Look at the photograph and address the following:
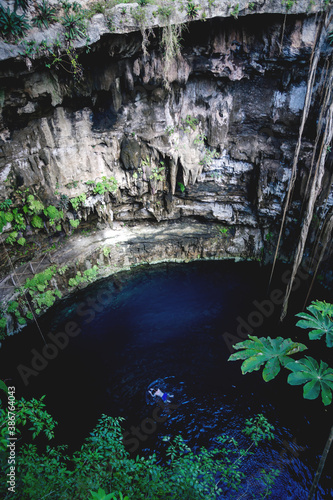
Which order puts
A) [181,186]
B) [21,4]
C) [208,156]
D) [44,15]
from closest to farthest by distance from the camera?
[21,4] < [44,15] < [208,156] < [181,186]

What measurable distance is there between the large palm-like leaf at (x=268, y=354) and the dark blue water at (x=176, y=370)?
5.58 m

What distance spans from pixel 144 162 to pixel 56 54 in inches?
207

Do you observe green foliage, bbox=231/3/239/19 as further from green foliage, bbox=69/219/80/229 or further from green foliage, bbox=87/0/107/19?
green foliage, bbox=69/219/80/229

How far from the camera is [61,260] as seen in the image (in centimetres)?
1251

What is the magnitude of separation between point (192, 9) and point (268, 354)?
37.6 ft

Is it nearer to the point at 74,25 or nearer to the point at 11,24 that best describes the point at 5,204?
the point at 11,24

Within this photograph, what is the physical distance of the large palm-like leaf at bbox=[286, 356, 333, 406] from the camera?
2.65 meters

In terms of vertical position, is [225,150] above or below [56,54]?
below

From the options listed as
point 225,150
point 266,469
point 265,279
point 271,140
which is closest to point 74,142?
point 225,150

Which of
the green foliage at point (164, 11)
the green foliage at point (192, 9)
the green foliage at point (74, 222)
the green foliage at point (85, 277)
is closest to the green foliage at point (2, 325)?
the green foliage at point (85, 277)

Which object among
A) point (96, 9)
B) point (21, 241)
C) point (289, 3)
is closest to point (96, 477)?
point (21, 241)

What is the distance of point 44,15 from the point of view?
843 cm

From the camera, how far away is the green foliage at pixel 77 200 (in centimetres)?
1230

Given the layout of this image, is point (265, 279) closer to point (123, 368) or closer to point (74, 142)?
point (123, 368)
